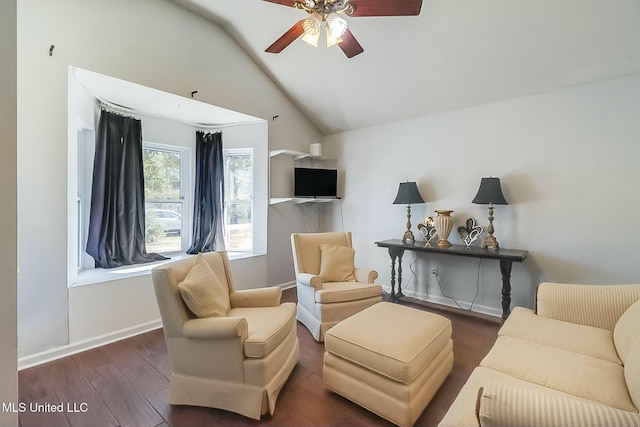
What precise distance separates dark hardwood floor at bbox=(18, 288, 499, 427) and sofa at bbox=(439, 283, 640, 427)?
0.54 meters

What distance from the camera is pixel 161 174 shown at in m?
3.73

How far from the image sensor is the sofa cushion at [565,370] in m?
1.15

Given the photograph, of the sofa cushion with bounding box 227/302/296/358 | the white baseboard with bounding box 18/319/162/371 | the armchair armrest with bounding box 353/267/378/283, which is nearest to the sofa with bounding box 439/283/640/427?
the sofa cushion with bounding box 227/302/296/358

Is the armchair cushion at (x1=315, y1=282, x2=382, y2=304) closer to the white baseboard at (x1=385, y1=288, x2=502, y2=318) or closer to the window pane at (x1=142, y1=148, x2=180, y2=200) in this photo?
the white baseboard at (x1=385, y1=288, x2=502, y2=318)

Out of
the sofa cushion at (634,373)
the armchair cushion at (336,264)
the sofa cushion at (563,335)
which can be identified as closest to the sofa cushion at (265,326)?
the armchair cushion at (336,264)

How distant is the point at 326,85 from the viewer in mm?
3588

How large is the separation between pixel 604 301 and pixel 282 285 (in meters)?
3.36

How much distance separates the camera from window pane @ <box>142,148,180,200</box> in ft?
11.8

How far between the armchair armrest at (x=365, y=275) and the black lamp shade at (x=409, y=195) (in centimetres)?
103

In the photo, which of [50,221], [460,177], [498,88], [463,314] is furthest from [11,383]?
[498,88]

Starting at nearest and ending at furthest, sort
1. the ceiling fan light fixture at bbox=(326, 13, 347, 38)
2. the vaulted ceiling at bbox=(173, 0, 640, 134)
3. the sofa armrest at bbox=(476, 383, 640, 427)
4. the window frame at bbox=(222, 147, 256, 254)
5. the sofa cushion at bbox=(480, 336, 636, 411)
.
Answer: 1. the sofa armrest at bbox=(476, 383, 640, 427)
2. the sofa cushion at bbox=(480, 336, 636, 411)
3. the ceiling fan light fixture at bbox=(326, 13, 347, 38)
4. the vaulted ceiling at bbox=(173, 0, 640, 134)
5. the window frame at bbox=(222, 147, 256, 254)

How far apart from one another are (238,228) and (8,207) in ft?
10.2

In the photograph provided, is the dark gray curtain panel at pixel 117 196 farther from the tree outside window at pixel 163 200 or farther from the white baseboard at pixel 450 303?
the white baseboard at pixel 450 303

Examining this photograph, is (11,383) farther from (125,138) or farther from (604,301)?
(604,301)
